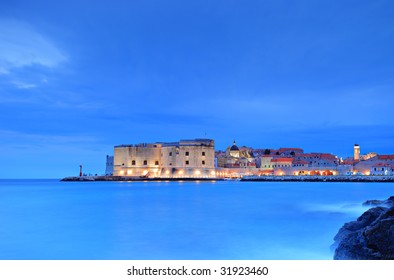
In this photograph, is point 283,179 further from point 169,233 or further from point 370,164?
point 169,233

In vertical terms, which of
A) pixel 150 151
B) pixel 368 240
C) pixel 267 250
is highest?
pixel 150 151

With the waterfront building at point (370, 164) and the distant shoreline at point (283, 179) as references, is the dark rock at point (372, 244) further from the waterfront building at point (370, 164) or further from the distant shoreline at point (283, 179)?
the waterfront building at point (370, 164)

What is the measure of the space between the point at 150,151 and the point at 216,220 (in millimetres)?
27739

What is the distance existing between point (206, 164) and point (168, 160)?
342 cm

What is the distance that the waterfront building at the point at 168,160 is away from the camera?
115 ft

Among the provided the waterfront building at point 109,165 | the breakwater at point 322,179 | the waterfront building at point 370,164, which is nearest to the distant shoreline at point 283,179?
the breakwater at point 322,179

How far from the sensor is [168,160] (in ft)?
117

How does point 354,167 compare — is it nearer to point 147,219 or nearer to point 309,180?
point 309,180

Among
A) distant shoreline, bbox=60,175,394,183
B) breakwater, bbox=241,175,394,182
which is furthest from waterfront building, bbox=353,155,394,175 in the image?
distant shoreline, bbox=60,175,394,183

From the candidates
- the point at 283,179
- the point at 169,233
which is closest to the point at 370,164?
the point at 283,179
